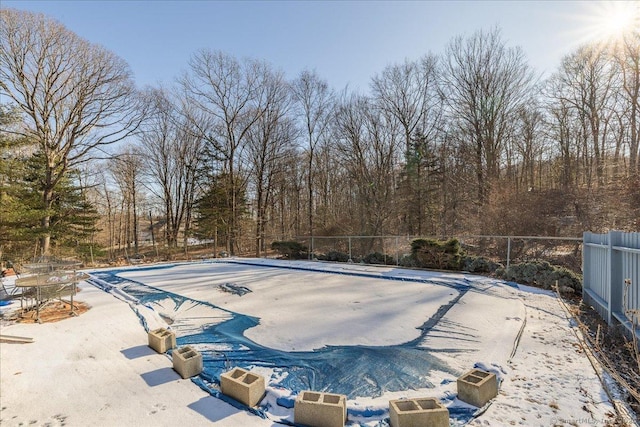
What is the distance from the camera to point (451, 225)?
46.5 ft

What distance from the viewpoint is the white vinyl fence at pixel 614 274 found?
2.95 metres

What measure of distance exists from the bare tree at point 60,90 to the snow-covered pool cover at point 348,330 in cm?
898

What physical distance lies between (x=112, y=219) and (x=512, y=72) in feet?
90.8

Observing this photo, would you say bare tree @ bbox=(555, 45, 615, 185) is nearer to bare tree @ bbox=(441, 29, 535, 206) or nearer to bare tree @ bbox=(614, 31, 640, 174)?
bare tree @ bbox=(614, 31, 640, 174)

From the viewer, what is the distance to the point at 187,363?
2410 mm

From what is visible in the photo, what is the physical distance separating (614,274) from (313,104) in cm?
1510

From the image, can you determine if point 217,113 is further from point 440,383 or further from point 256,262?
point 440,383

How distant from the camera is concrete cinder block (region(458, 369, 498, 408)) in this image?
6.47 ft

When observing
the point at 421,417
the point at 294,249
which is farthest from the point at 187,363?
the point at 294,249

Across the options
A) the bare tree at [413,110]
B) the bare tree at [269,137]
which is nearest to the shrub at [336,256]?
the bare tree at [269,137]

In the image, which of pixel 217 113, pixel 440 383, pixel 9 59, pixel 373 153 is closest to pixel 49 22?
pixel 9 59

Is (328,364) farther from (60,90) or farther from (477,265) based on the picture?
(60,90)

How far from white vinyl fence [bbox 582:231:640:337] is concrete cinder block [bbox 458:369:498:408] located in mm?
1259

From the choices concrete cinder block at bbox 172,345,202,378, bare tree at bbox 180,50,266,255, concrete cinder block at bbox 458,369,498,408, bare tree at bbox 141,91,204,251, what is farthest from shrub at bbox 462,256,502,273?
bare tree at bbox 141,91,204,251
